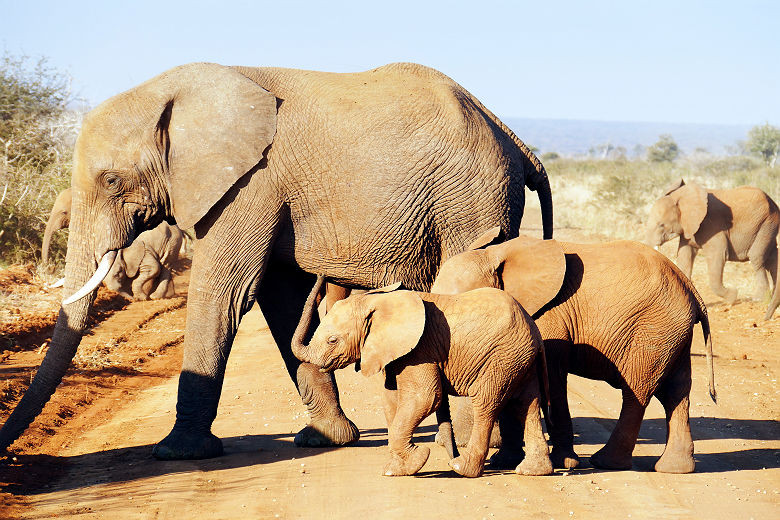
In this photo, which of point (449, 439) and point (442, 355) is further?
point (449, 439)

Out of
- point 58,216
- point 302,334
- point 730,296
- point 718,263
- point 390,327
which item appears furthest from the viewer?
point 718,263

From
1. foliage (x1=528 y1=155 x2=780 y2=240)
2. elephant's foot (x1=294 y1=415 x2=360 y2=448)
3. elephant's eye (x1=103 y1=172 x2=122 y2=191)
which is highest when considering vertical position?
elephant's eye (x1=103 y1=172 x2=122 y2=191)

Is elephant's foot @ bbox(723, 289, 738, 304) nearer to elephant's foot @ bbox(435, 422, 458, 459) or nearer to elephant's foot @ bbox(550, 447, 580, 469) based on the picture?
elephant's foot @ bbox(550, 447, 580, 469)

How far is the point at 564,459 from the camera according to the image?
712 cm

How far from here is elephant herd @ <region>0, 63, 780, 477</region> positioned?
6930 millimetres

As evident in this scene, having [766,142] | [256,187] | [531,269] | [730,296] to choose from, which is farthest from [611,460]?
[766,142]

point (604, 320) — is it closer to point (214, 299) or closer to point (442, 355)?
point (442, 355)

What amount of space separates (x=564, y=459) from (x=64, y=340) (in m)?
3.67

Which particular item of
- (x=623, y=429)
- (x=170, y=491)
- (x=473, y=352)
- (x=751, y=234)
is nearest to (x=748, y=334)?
(x=751, y=234)

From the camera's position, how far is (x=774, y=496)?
6695 mm

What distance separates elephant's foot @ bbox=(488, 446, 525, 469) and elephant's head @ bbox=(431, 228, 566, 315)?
100 cm

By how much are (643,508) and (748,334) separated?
914cm

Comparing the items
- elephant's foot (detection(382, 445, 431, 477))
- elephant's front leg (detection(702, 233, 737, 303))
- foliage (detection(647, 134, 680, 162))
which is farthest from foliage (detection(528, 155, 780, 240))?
foliage (detection(647, 134, 680, 162))

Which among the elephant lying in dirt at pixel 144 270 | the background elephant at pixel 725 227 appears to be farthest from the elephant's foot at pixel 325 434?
the background elephant at pixel 725 227
